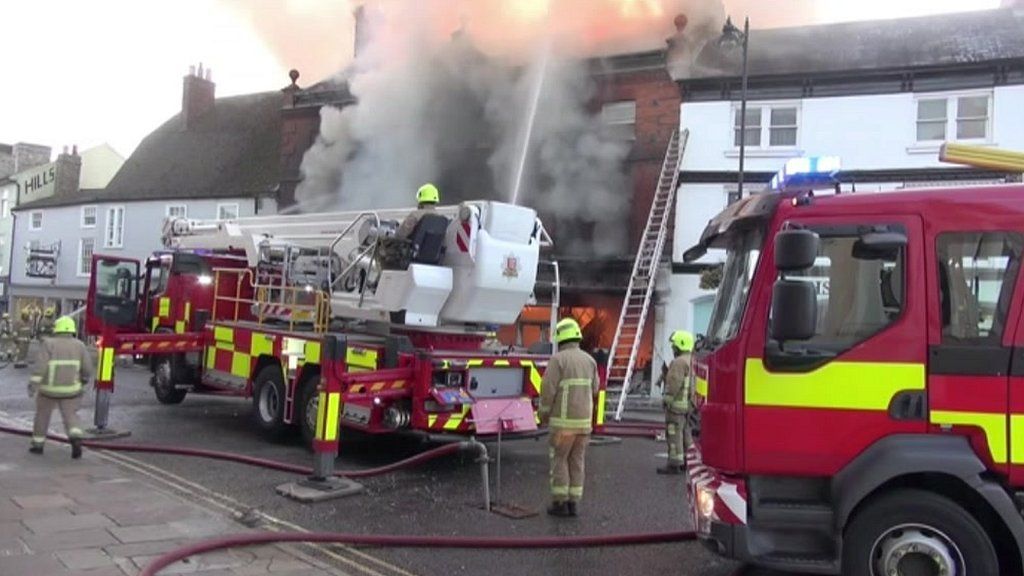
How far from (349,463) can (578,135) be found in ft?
41.6

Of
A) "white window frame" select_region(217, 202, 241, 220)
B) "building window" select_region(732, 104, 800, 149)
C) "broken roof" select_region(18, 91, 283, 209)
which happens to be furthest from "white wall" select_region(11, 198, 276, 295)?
"building window" select_region(732, 104, 800, 149)

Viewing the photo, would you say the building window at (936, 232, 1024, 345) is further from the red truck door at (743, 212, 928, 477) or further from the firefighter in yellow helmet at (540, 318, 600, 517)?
the firefighter in yellow helmet at (540, 318, 600, 517)

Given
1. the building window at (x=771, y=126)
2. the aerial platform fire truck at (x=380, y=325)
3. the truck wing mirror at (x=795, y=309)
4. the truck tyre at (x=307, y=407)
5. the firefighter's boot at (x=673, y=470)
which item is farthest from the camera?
the building window at (x=771, y=126)

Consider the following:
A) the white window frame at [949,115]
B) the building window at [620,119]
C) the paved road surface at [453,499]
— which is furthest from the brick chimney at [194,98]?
the white window frame at [949,115]

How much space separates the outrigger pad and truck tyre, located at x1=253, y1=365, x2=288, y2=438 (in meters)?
2.38

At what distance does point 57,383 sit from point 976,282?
26.2 ft

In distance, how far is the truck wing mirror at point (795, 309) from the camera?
3.93 meters

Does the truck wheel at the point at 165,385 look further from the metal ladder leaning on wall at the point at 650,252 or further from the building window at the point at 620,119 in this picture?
the building window at the point at 620,119

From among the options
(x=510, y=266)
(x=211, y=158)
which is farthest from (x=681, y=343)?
(x=211, y=158)

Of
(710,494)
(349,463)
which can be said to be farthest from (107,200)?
(710,494)

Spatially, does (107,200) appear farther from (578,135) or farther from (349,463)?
(349,463)

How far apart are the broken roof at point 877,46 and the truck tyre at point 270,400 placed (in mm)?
12775

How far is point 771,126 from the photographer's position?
1850 centimetres

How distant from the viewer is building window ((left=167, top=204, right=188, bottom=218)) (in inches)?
1068
